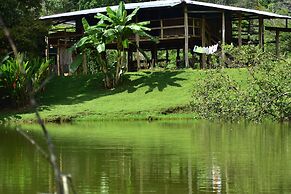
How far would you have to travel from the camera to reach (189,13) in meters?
34.3

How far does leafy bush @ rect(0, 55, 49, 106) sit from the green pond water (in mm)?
7258

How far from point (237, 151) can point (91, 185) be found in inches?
194

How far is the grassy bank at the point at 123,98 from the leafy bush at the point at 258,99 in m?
6.29

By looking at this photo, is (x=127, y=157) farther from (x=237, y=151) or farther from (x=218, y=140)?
(x=218, y=140)

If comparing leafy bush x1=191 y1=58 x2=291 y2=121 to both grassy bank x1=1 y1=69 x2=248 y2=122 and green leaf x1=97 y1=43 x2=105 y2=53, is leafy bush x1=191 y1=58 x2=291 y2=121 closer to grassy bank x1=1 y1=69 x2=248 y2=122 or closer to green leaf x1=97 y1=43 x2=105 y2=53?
grassy bank x1=1 y1=69 x2=248 y2=122

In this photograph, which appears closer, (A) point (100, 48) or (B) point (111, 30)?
(A) point (100, 48)

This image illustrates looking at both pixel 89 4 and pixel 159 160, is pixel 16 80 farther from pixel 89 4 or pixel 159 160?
pixel 89 4

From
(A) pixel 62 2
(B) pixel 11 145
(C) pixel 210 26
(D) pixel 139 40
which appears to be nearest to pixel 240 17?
(C) pixel 210 26

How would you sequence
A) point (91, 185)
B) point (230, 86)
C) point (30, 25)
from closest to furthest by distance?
1. point (91, 185)
2. point (230, 86)
3. point (30, 25)

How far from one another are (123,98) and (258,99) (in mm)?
12630

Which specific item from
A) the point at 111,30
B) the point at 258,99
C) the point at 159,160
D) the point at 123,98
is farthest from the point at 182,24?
the point at 159,160

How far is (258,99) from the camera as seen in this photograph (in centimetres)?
1664

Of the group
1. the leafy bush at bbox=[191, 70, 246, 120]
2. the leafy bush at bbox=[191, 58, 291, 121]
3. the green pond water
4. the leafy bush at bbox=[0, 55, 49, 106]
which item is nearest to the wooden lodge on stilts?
the leafy bush at bbox=[0, 55, 49, 106]

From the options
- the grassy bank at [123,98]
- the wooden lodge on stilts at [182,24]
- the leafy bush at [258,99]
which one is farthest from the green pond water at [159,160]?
the wooden lodge on stilts at [182,24]
